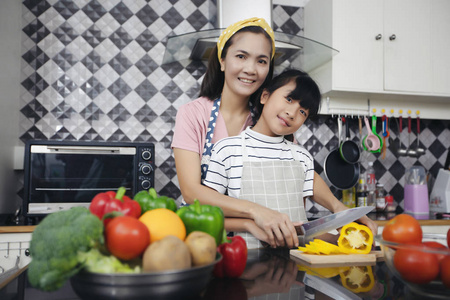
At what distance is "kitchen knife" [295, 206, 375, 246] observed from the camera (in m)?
0.87

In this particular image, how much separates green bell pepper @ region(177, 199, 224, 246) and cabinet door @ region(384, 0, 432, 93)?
204cm

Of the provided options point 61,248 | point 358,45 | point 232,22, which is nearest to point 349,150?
point 358,45

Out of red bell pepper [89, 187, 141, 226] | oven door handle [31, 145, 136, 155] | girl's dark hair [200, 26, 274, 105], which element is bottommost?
red bell pepper [89, 187, 141, 226]

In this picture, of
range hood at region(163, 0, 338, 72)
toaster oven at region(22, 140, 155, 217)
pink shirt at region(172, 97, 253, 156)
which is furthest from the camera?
range hood at region(163, 0, 338, 72)

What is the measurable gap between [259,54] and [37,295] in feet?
3.30

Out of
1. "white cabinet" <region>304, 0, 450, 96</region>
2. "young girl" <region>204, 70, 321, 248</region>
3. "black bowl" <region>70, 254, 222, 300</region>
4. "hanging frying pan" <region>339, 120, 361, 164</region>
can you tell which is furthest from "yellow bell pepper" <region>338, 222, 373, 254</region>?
"hanging frying pan" <region>339, 120, 361, 164</region>

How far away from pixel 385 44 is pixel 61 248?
237 centimetres

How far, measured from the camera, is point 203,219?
0.62 meters

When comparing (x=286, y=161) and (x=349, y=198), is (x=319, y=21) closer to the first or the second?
(x=349, y=198)

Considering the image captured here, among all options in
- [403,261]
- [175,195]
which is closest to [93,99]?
[175,195]

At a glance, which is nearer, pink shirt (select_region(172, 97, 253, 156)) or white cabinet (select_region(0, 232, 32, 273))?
pink shirt (select_region(172, 97, 253, 156))

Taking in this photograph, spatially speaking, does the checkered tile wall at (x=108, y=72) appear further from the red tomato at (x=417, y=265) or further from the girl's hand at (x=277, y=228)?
the red tomato at (x=417, y=265)

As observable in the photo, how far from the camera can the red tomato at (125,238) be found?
0.49 metres

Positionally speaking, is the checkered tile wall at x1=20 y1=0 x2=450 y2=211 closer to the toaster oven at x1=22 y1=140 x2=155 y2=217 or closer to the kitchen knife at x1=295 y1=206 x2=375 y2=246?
the toaster oven at x1=22 y1=140 x2=155 y2=217
